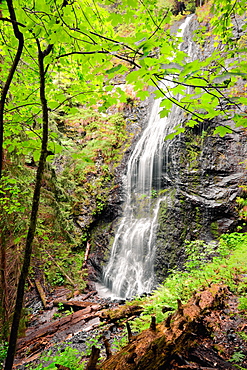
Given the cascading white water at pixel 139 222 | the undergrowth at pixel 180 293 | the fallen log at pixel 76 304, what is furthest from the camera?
the cascading white water at pixel 139 222

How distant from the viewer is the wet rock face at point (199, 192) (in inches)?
308

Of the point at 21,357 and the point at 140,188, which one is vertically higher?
the point at 140,188

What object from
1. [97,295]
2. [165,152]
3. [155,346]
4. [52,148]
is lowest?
[97,295]

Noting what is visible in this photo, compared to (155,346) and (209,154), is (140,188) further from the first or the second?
(155,346)

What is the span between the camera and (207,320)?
3.08m

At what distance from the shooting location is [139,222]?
955cm

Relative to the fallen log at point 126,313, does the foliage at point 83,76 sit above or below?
above

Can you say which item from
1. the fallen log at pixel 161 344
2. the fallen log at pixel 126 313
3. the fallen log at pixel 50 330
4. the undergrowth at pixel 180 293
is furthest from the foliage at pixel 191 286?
the fallen log at pixel 50 330

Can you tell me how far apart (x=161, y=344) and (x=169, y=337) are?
0.49ft

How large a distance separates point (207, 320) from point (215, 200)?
5621mm

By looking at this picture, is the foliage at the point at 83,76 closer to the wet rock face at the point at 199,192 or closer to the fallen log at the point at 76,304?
the fallen log at the point at 76,304

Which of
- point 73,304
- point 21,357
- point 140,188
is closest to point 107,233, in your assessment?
point 140,188

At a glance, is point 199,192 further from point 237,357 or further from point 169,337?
point 169,337

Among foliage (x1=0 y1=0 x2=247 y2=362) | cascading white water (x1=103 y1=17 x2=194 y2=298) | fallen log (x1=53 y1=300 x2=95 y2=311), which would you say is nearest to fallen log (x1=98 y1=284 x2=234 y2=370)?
foliage (x1=0 y1=0 x2=247 y2=362)
